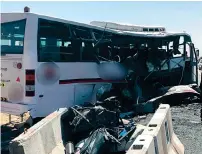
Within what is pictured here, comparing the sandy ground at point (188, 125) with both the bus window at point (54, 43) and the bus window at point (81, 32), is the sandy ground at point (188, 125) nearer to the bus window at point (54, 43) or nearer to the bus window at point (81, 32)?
the bus window at point (54, 43)

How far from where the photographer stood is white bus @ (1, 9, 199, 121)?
24.5ft

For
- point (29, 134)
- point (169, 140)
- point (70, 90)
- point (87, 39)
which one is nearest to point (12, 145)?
point (29, 134)

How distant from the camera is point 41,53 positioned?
7.69 metres

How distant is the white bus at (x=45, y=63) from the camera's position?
24.5 feet

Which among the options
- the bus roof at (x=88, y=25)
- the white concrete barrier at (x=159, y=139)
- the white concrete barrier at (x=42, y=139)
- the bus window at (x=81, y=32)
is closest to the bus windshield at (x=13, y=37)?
the bus roof at (x=88, y=25)

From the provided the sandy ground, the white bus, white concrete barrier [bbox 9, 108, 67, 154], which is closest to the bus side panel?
the white bus

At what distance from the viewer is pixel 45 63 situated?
25.5ft

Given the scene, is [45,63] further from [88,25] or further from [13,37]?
[88,25]

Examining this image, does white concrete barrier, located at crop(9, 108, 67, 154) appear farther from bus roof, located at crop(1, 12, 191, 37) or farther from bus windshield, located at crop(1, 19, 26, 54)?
bus roof, located at crop(1, 12, 191, 37)

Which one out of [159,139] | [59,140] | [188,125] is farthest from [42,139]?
[188,125]

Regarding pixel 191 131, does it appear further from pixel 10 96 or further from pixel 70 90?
pixel 10 96

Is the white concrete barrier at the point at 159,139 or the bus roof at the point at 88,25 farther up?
the bus roof at the point at 88,25

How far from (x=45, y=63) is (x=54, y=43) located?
26.1 inches

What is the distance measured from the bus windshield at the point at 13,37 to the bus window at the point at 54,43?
15.7 inches
